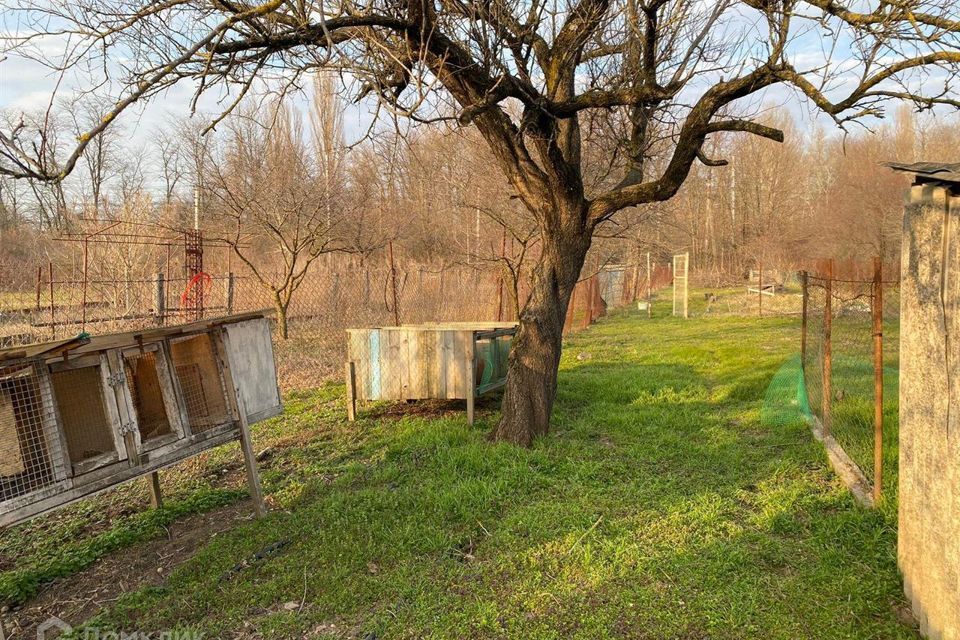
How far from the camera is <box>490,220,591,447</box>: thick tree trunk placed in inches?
243

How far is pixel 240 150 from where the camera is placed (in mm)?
16344

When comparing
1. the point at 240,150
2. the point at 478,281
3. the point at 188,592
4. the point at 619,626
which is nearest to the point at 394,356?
the point at 188,592

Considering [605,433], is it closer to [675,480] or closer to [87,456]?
[675,480]

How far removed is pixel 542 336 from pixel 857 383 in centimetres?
431

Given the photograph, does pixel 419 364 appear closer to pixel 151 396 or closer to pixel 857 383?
pixel 151 396

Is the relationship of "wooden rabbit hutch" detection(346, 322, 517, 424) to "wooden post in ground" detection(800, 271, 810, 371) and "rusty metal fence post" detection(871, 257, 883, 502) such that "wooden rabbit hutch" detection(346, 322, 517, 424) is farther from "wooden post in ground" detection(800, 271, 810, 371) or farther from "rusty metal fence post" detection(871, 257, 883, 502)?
"rusty metal fence post" detection(871, 257, 883, 502)

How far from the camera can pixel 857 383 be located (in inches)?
290

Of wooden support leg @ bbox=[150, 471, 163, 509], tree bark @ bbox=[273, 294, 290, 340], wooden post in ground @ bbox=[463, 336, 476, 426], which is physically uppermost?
tree bark @ bbox=[273, 294, 290, 340]

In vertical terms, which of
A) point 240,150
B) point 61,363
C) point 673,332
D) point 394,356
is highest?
point 240,150

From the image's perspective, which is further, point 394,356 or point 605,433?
point 394,356

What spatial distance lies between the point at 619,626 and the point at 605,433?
3.51m

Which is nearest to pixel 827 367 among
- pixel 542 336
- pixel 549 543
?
pixel 542 336

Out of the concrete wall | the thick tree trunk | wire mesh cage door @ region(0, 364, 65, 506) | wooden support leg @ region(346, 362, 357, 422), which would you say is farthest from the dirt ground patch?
the concrete wall

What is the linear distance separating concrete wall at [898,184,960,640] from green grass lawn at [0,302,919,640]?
1.00 feet
